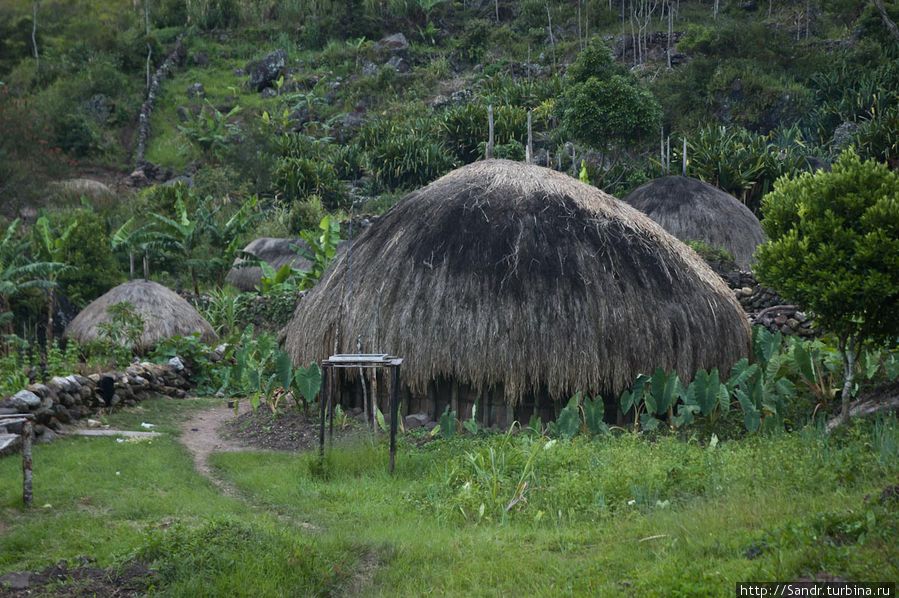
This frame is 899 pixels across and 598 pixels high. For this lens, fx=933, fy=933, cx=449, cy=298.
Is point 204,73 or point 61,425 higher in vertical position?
point 204,73

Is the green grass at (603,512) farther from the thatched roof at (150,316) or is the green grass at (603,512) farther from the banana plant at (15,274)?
the banana plant at (15,274)

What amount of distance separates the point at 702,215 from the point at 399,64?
3030 centimetres

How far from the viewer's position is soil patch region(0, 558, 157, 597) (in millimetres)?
6480

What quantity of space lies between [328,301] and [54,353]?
14.3 feet

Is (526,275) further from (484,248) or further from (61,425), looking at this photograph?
(61,425)

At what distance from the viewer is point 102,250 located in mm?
23688

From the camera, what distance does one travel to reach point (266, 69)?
4925 centimetres

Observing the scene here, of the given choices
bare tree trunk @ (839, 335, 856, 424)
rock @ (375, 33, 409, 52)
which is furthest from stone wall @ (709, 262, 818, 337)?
rock @ (375, 33, 409, 52)

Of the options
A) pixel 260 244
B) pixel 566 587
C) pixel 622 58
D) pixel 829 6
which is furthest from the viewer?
pixel 622 58

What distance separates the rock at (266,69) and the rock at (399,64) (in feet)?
19.5

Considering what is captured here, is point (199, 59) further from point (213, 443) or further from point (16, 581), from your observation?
point (16, 581)

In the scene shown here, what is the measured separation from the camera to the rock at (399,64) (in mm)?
48031

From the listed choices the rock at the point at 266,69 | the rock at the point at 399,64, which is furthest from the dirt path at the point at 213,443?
the rock at the point at 266,69

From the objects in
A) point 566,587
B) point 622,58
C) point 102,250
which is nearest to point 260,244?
point 102,250
